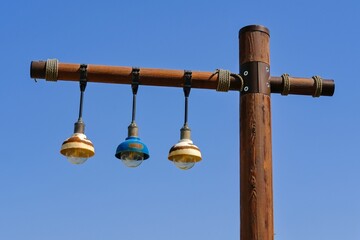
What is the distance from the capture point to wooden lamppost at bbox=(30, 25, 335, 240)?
242 inches

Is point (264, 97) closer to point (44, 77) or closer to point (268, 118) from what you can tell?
point (268, 118)

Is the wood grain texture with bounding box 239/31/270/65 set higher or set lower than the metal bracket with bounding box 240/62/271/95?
higher

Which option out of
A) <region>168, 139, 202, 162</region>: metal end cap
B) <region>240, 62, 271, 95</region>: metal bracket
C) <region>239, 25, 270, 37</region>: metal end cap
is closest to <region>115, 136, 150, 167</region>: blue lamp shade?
<region>168, 139, 202, 162</region>: metal end cap

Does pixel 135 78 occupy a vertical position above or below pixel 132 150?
above

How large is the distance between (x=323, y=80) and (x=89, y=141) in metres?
2.33

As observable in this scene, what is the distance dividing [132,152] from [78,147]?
473mm

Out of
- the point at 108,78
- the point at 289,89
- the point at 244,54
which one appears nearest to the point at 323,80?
the point at 289,89

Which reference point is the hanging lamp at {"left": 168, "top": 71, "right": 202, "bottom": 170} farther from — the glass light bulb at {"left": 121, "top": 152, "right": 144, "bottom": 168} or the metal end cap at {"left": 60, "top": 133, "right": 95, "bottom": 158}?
the metal end cap at {"left": 60, "top": 133, "right": 95, "bottom": 158}

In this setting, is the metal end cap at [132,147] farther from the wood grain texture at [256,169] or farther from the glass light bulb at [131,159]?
the wood grain texture at [256,169]

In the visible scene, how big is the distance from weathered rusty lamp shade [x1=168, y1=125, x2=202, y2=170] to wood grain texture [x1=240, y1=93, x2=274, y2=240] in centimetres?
45

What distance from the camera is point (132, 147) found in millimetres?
6148

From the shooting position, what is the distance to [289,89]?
6684 millimetres

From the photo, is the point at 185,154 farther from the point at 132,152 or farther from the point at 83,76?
the point at 83,76

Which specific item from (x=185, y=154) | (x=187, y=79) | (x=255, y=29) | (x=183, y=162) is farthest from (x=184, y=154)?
(x=255, y=29)
